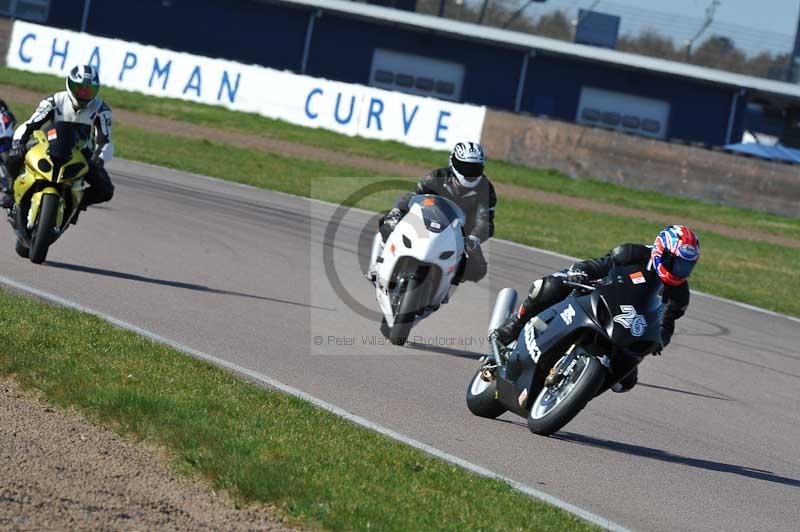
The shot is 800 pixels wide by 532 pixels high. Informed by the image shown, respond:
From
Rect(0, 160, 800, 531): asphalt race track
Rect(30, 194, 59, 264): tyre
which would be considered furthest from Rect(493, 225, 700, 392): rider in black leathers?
Rect(30, 194, 59, 264): tyre

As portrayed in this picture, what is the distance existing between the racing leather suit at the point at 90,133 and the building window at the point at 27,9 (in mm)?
36036

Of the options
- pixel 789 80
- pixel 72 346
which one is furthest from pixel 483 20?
pixel 72 346

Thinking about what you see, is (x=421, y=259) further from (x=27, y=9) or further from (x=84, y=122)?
(x=27, y=9)

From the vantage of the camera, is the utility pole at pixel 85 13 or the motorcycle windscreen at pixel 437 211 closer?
the motorcycle windscreen at pixel 437 211

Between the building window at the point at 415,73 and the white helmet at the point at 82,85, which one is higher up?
the building window at the point at 415,73

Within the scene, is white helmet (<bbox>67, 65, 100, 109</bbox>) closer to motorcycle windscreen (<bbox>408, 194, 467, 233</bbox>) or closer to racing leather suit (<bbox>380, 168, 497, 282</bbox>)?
racing leather suit (<bbox>380, 168, 497, 282</bbox>)

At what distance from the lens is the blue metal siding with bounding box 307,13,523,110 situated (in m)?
45.8

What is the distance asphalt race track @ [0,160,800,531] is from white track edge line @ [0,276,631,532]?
4.6 inches

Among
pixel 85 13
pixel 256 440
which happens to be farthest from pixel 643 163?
pixel 85 13

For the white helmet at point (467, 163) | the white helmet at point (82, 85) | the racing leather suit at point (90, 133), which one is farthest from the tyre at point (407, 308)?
the white helmet at point (82, 85)

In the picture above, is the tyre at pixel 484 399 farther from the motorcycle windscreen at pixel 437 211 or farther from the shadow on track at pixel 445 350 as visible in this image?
the shadow on track at pixel 445 350

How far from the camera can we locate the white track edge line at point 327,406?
6.25 metres

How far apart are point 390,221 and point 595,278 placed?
2480 millimetres

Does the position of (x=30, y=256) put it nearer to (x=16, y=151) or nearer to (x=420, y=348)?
(x=16, y=151)
